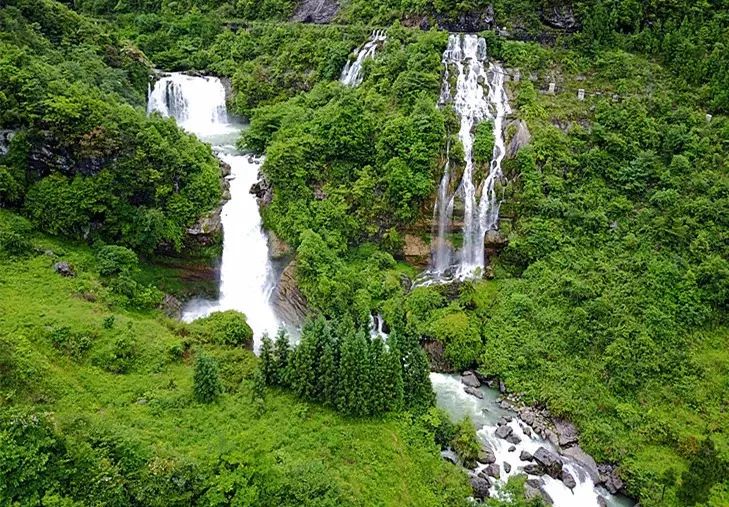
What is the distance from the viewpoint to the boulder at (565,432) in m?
21.9

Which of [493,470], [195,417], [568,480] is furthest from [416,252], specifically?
[195,417]

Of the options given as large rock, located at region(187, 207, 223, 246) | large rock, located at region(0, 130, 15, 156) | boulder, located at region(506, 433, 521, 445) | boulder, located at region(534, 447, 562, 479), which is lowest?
boulder, located at region(534, 447, 562, 479)

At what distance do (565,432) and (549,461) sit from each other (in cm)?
207

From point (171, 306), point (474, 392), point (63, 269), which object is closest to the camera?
point (474, 392)

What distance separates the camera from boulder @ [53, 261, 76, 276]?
2430 cm

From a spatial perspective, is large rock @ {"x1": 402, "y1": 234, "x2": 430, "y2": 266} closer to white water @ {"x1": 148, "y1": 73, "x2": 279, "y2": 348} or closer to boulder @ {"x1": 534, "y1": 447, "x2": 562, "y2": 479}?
white water @ {"x1": 148, "y1": 73, "x2": 279, "y2": 348}

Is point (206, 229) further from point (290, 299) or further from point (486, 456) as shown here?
point (486, 456)

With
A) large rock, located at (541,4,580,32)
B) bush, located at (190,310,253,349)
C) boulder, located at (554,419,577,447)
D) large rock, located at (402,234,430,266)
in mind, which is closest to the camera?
boulder, located at (554,419,577,447)

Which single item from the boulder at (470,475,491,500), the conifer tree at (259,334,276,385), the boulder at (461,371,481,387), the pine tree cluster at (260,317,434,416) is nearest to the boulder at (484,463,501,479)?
the boulder at (470,475,491,500)

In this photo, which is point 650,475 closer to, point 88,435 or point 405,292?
point 405,292

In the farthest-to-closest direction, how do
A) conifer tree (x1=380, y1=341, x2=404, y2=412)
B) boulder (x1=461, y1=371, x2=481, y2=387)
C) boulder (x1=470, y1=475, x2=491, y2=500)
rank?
boulder (x1=461, y1=371, x2=481, y2=387) → conifer tree (x1=380, y1=341, x2=404, y2=412) → boulder (x1=470, y1=475, x2=491, y2=500)

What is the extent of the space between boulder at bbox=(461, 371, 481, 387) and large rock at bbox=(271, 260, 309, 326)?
25.0ft

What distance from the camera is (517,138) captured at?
3144 cm

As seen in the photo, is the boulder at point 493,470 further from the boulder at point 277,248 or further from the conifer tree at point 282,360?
the boulder at point 277,248
